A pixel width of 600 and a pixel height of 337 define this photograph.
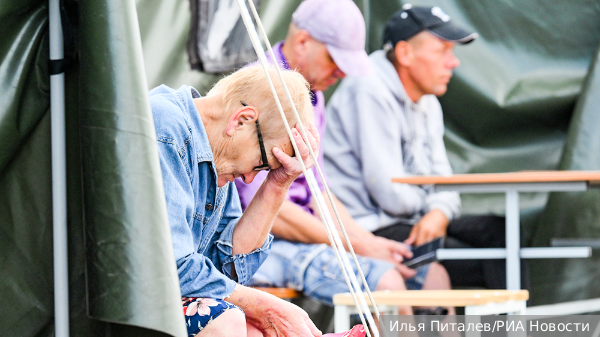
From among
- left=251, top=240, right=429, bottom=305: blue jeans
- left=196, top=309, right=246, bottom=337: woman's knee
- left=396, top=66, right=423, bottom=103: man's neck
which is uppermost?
left=196, top=309, right=246, bottom=337: woman's knee

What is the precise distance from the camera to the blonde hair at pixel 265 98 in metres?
1.15

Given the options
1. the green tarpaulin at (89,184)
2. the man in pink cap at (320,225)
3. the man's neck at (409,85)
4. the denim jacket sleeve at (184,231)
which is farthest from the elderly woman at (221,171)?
the man's neck at (409,85)

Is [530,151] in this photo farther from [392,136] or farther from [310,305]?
[310,305]

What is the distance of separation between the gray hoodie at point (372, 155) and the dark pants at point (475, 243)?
0.10 m

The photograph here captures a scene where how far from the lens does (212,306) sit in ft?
3.49

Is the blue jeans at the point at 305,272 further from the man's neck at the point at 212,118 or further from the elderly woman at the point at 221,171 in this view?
the man's neck at the point at 212,118

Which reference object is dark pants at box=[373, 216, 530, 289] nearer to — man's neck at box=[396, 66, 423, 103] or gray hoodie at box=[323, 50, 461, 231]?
gray hoodie at box=[323, 50, 461, 231]

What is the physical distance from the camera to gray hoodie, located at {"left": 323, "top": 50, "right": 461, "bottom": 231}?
288 centimetres

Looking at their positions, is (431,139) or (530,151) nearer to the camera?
(431,139)

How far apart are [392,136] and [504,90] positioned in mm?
793

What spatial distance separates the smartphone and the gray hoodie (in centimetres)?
21

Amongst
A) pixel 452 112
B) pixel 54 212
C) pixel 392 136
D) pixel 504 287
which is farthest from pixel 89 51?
pixel 452 112

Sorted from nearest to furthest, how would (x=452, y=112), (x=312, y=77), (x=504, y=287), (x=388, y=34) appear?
(x=312, y=77) < (x=504, y=287) < (x=388, y=34) < (x=452, y=112)

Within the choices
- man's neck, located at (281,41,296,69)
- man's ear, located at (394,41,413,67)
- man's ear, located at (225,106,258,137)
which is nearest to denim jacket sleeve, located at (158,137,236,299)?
man's ear, located at (225,106,258,137)
